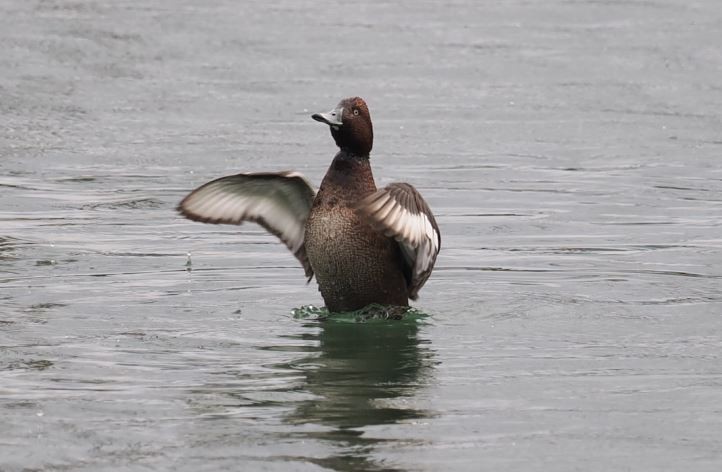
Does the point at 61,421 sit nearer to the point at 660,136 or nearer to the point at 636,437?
the point at 636,437

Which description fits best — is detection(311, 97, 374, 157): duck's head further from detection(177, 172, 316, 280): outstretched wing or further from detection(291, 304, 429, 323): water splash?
detection(291, 304, 429, 323): water splash

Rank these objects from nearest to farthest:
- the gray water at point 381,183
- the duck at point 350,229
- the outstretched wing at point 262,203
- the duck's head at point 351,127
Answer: the gray water at point 381,183 < the duck at point 350,229 < the duck's head at point 351,127 < the outstretched wing at point 262,203

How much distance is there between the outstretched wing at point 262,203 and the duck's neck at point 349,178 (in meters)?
0.32

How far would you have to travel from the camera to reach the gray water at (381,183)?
6.33 m

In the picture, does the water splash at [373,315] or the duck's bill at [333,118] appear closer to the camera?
the duck's bill at [333,118]

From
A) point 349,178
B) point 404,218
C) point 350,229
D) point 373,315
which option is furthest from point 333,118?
point 373,315

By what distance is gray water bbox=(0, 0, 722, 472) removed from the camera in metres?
6.33

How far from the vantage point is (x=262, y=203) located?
30.3ft

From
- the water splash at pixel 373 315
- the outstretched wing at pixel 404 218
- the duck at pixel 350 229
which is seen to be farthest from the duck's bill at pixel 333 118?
the water splash at pixel 373 315

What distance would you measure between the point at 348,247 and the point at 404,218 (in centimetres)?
58

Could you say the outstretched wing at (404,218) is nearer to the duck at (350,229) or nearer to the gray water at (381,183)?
the duck at (350,229)

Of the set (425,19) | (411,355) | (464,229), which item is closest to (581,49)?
(425,19)

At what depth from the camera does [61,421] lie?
636cm

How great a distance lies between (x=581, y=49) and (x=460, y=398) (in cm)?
1043
